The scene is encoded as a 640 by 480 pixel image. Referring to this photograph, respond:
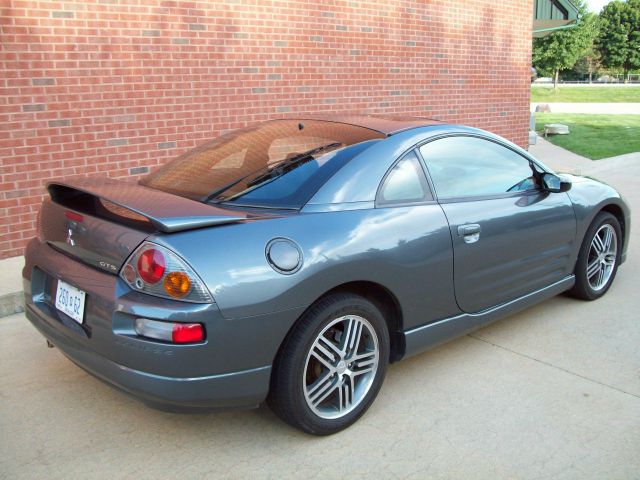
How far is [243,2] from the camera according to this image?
730 cm

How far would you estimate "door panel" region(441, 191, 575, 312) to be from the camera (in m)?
3.74

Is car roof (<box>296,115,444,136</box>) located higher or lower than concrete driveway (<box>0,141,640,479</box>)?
higher

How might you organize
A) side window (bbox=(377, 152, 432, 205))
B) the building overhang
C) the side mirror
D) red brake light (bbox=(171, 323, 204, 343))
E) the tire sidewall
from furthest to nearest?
1. the building overhang
2. the tire sidewall
3. the side mirror
4. side window (bbox=(377, 152, 432, 205))
5. red brake light (bbox=(171, 323, 204, 343))

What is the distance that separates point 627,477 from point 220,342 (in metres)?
1.84

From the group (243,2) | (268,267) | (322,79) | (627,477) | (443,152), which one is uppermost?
(243,2)

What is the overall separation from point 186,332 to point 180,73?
4.77 m

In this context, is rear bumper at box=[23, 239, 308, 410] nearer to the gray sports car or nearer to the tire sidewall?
the gray sports car

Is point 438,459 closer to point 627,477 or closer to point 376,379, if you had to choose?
point 376,379

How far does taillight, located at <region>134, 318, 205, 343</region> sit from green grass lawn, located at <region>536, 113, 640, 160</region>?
12027mm

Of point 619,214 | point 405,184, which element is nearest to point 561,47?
point 619,214

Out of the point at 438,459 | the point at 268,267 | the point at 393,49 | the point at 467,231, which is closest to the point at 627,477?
the point at 438,459

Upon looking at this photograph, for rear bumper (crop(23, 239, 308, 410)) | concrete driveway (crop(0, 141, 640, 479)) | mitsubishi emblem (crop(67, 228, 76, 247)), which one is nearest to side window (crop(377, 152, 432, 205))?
rear bumper (crop(23, 239, 308, 410))

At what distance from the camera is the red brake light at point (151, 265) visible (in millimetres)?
2732

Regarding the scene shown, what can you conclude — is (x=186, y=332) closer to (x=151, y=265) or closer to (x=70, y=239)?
(x=151, y=265)
